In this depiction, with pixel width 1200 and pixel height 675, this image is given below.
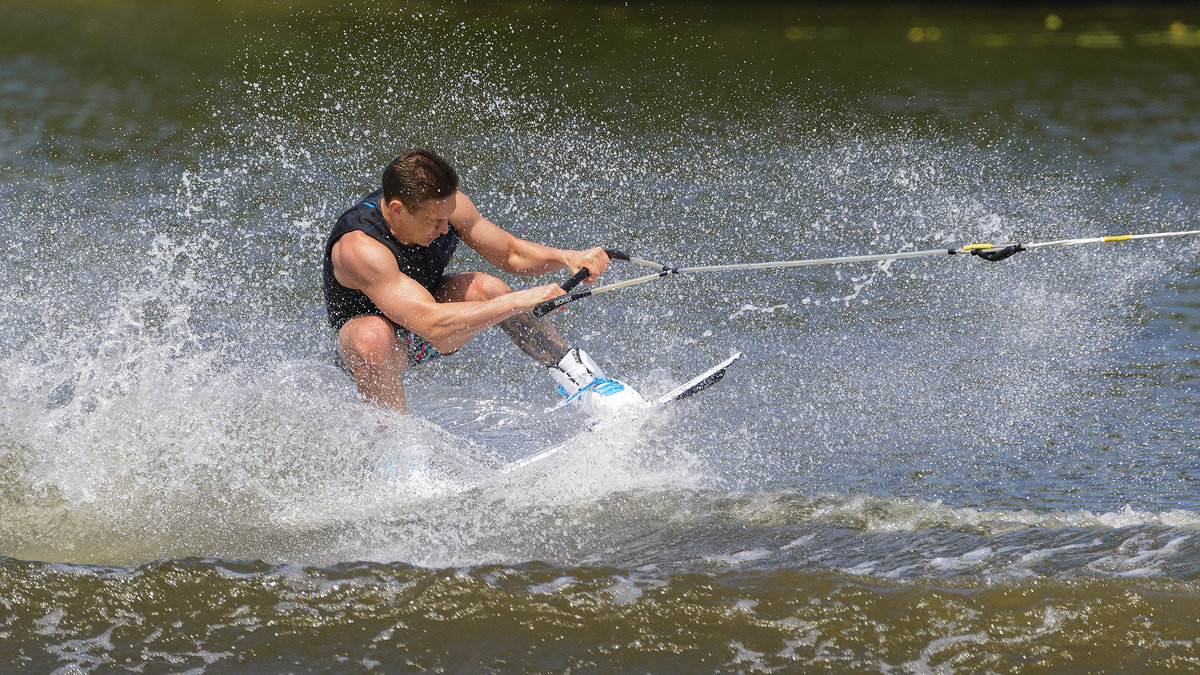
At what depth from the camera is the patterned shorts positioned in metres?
4.70

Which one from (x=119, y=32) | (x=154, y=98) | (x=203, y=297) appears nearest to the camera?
(x=203, y=297)

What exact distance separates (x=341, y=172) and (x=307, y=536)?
5.73 meters

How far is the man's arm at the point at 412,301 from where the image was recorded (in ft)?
14.2

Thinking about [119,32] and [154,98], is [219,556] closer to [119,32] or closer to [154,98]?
[154,98]

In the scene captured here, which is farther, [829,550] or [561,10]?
[561,10]

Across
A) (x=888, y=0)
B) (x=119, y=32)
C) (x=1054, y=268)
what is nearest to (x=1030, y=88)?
(x=1054, y=268)

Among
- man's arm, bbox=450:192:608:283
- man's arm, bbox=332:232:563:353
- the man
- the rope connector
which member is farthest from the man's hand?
the rope connector

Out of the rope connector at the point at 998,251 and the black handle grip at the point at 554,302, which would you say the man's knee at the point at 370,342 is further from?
the rope connector at the point at 998,251

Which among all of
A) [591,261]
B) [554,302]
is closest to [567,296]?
[554,302]

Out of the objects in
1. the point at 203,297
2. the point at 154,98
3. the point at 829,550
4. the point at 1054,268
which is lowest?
the point at 829,550

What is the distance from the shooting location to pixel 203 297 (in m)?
6.82

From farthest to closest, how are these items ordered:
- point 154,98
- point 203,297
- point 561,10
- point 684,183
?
point 561,10, point 154,98, point 684,183, point 203,297

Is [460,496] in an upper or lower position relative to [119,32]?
lower

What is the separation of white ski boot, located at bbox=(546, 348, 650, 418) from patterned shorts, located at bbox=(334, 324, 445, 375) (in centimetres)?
48
